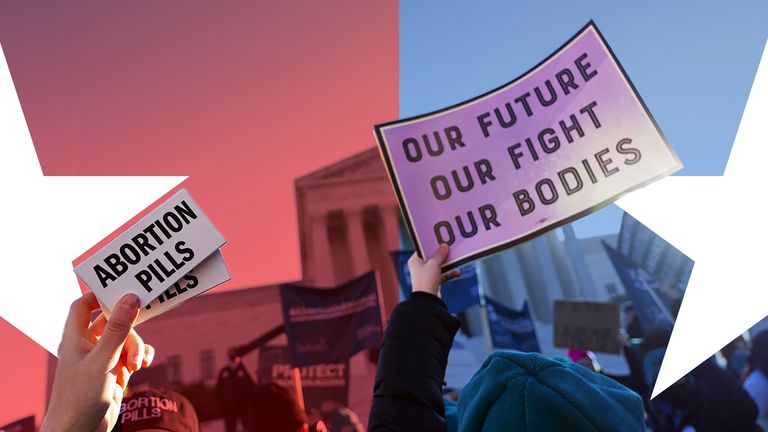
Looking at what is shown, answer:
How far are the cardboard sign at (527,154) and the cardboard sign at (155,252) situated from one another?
53cm

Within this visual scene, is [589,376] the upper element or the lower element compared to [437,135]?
→ lower

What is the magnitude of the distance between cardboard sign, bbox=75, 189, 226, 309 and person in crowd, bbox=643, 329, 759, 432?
5923 mm

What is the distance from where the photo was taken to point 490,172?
189 cm

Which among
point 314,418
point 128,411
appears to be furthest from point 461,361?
point 128,411

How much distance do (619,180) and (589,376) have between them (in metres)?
0.78

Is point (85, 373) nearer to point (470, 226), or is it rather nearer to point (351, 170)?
point (470, 226)

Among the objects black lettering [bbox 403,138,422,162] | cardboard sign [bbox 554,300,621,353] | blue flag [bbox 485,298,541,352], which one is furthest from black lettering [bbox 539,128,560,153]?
blue flag [bbox 485,298,541,352]

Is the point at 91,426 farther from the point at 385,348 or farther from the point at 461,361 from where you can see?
the point at 461,361

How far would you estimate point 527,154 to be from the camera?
190cm

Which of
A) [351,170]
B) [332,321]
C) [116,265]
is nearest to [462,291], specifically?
[332,321]

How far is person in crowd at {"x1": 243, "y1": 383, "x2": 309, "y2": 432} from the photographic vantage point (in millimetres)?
5546

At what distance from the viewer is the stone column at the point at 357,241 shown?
20.8 m

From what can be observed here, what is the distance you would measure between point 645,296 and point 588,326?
40.7 inches

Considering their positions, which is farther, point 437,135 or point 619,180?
point 437,135
